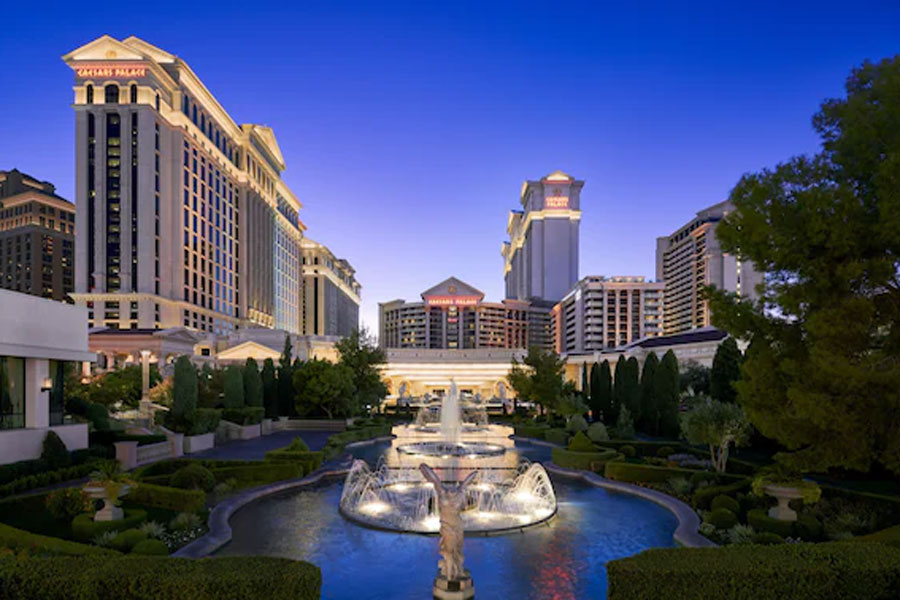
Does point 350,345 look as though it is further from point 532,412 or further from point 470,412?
point 532,412

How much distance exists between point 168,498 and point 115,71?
97.1m

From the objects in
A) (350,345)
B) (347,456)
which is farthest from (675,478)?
(350,345)

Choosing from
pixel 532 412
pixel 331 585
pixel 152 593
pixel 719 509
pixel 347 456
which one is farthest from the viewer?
pixel 532 412

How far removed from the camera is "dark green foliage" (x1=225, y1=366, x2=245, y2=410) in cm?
3859

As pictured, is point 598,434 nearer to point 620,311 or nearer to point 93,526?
point 93,526

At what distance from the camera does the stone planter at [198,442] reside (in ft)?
96.8

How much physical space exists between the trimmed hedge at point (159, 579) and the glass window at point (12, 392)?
15.9 metres

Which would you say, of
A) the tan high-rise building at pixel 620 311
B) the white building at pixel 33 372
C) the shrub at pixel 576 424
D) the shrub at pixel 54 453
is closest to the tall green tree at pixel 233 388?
the white building at pixel 33 372

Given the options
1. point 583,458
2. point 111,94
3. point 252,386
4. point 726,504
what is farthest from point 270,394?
point 111,94

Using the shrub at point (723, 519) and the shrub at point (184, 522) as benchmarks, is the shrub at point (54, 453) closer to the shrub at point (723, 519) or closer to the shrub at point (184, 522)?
the shrub at point (184, 522)

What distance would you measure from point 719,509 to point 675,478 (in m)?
5.98

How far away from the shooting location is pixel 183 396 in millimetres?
30109

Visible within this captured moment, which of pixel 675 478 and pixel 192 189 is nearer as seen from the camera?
pixel 675 478

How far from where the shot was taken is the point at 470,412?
5519cm
